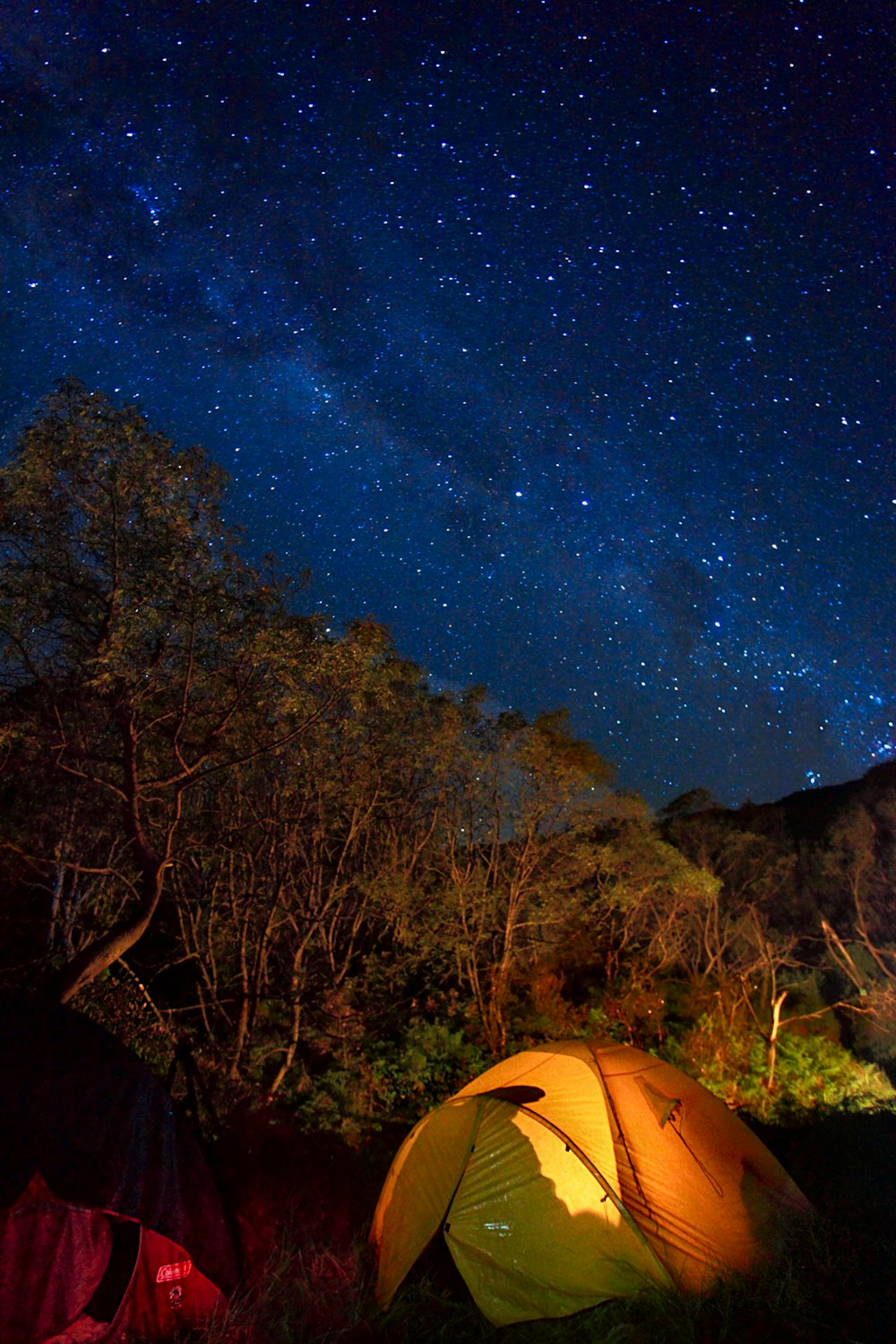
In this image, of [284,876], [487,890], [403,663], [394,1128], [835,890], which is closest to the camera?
[394,1128]

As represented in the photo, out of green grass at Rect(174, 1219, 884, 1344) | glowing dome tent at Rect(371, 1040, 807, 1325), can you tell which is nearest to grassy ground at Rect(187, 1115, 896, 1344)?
green grass at Rect(174, 1219, 884, 1344)

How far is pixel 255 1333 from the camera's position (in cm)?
486

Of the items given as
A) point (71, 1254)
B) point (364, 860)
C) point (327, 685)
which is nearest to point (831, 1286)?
point (71, 1254)

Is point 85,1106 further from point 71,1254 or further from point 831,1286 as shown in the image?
point 831,1286

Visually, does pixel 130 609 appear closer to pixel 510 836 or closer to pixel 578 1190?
pixel 578 1190

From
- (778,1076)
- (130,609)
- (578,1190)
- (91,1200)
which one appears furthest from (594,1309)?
(778,1076)

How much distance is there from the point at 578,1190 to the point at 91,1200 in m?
4.01

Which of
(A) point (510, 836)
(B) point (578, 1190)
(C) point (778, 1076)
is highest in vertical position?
(A) point (510, 836)

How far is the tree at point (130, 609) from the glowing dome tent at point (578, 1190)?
3.63 meters

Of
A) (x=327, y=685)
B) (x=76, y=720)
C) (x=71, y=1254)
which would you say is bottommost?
(x=71, y=1254)

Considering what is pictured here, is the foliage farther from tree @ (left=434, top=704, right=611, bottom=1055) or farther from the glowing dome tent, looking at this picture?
the glowing dome tent

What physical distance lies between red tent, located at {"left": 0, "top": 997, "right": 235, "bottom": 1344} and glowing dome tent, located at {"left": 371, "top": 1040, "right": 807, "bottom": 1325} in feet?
6.11

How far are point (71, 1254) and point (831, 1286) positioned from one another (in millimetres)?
5652

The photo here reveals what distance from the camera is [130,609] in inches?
279
